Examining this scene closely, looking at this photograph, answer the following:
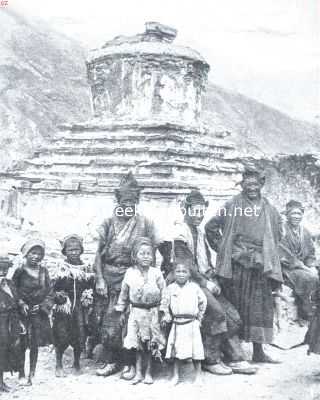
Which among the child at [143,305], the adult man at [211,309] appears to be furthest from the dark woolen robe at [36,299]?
the adult man at [211,309]

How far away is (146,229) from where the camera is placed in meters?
5.12

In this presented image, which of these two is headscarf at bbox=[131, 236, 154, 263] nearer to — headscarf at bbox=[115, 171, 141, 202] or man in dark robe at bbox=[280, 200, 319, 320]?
headscarf at bbox=[115, 171, 141, 202]

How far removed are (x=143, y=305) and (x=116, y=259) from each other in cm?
56

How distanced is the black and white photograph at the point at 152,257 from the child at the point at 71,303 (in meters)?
0.01

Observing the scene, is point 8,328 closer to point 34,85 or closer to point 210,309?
point 210,309

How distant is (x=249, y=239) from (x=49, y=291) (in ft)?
6.28

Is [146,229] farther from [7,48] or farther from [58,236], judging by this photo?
[7,48]

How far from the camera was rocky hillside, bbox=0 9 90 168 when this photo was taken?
20594mm

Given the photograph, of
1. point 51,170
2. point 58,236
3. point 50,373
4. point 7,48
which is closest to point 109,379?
point 50,373

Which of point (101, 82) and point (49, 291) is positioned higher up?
point (101, 82)

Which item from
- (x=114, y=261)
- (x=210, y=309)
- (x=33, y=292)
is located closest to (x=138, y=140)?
(x=114, y=261)

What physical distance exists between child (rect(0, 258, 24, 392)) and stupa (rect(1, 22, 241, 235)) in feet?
18.2

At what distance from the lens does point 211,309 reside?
487cm

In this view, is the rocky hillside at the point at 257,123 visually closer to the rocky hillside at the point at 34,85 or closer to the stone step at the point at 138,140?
the rocky hillside at the point at 34,85
